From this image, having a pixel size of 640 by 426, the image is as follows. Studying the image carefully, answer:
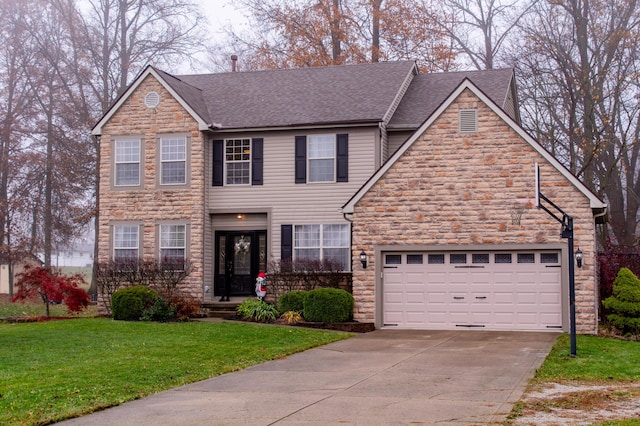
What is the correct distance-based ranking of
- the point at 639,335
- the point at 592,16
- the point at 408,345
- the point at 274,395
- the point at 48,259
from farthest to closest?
the point at 48,259, the point at 592,16, the point at 639,335, the point at 408,345, the point at 274,395

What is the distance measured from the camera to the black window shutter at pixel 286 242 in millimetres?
24109

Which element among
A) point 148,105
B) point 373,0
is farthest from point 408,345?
point 373,0

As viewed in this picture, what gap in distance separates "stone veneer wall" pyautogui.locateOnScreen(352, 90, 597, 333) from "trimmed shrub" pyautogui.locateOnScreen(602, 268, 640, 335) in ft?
1.98

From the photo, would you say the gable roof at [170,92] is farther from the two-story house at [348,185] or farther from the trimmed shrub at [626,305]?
the trimmed shrub at [626,305]

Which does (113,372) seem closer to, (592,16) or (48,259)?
(592,16)

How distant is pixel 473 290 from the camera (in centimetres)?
2066

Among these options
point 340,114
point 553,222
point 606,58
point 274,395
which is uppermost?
point 606,58

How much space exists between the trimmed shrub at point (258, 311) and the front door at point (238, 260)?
303 cm

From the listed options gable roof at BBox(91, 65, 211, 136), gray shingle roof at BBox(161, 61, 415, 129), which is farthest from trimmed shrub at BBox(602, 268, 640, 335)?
gable roof at BBox(91, 65, 211, 136)

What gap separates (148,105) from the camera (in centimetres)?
2505

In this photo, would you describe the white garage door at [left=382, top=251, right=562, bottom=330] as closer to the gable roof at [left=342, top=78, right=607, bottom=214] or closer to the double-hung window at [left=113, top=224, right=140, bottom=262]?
the gable roof at [left=342, top=78, right=607, bottom=214]

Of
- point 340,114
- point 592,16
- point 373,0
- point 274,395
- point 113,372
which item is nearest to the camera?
point 274,395

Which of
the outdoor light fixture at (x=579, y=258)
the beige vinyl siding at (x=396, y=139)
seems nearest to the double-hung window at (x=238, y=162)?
the beige vinyl siding at (x=396, y=139)

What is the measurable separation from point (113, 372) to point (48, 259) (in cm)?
3190
